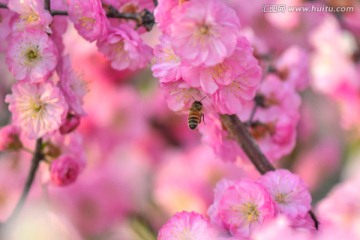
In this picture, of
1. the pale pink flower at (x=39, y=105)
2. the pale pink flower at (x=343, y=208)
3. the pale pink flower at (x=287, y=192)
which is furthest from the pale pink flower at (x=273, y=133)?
the pale pink flower at (x=39, y=105)

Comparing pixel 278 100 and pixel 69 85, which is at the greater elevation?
pixel 69 85

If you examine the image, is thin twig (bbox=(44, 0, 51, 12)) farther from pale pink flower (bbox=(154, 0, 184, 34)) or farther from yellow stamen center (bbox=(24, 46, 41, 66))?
pale pink flower (bbox=(154, 0, 184, 34))

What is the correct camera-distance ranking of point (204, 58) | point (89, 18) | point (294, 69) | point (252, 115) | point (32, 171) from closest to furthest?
point (204, 58)
point (89, 18)
point (32, 171)
point (252, 115)
point (294, 69)

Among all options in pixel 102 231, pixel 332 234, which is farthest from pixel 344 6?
pixel 332 234

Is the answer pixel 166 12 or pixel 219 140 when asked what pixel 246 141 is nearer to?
pixel 219 140

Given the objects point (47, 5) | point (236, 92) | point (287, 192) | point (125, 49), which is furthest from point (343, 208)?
point (47, 5)

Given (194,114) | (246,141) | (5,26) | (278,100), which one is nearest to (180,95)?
(194,114)

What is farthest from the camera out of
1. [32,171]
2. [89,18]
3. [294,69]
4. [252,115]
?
[294,69]

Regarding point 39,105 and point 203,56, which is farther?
point 39,105

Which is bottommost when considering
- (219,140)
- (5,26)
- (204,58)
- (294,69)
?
(294,69)
